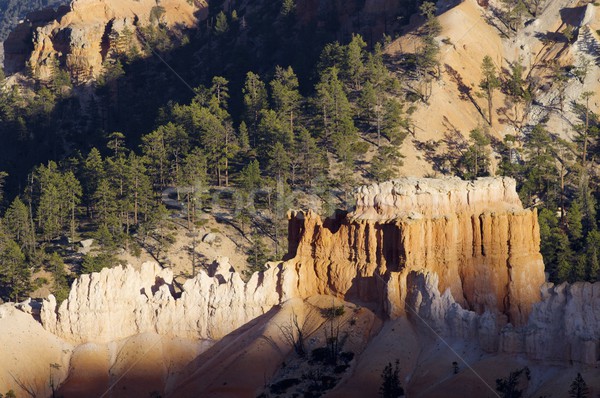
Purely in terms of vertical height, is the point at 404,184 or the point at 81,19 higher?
the point at 81,19

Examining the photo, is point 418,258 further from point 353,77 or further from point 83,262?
point 353,77

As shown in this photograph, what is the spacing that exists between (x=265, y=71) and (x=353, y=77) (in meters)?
25.6

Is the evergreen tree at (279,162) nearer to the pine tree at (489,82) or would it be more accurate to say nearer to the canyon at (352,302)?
the pine tree at (489,82)

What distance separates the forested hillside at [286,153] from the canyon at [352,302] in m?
22.4

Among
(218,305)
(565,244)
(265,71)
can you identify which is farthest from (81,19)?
(218,305)

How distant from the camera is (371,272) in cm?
7925

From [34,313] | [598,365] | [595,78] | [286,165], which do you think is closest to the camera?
[598,365]

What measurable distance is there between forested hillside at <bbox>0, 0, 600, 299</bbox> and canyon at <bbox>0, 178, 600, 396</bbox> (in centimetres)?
2236

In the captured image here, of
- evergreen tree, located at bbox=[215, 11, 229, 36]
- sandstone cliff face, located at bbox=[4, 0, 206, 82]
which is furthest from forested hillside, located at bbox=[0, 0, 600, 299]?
sandstone cliff face, located at bbox=[4, 0, 206, 82]

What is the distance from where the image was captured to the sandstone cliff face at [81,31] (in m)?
171

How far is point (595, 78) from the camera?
13862 cm

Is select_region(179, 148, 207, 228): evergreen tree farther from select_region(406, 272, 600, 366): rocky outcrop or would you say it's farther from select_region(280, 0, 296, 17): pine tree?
select_region(280, 0, 296, 17): pine tree

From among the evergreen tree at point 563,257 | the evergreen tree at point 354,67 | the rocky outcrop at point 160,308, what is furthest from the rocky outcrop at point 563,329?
the evergreen tree at point 354,67

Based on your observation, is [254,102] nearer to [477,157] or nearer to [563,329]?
[477,157]
